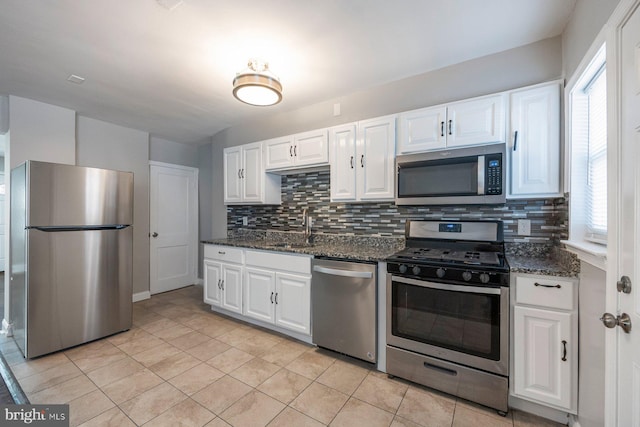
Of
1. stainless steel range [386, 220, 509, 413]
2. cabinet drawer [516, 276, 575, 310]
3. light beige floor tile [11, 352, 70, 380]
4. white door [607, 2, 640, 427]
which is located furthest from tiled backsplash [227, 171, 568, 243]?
light beige floor tile [11, 352, 70, 380]

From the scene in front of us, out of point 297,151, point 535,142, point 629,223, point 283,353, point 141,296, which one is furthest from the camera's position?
point 141,296

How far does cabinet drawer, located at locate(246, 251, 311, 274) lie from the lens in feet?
8.18

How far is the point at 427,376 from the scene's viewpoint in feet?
6.20

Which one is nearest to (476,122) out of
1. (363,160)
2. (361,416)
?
(363,160)

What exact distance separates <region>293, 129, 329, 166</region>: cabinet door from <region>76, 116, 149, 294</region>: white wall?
2.58m

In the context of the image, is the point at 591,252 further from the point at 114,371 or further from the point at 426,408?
the point at 114,371

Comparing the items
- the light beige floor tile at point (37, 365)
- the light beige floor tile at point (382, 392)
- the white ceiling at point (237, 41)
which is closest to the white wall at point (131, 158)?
the white ceiling at point (237, 41)

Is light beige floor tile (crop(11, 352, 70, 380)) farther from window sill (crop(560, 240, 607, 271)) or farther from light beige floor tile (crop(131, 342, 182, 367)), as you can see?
window sill (crop(560, 240, 607, 271))

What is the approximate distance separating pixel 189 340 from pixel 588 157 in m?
3.53

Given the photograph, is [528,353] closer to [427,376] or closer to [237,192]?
[427,376]

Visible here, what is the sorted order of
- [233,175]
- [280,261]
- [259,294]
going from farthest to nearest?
1. [233,175]
2. [259,294]
3. [280,261]

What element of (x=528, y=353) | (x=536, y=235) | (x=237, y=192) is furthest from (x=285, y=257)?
(x=536, y=235)

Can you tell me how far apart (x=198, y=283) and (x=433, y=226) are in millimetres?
4197

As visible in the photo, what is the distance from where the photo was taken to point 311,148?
113 inches
